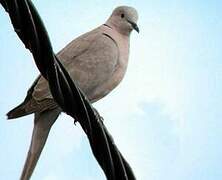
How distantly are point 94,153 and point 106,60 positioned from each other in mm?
2915

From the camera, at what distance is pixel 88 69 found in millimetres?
5656

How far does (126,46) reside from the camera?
6012 mm

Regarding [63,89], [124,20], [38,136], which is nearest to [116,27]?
[124,20]

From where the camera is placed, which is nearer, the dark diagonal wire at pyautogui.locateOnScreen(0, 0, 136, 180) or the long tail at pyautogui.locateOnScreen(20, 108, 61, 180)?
the dark diagonal wire at pyautogui.locateOnScreen(0, 0, 136, 180)

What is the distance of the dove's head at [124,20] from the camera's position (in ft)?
20.6

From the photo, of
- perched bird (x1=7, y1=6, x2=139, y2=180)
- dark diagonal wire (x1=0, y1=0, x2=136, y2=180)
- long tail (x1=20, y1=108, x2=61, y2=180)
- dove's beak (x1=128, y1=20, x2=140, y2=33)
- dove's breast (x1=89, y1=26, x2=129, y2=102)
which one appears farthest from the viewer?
dove's beak (x1=128, y1=20, x2=140, y2=33)

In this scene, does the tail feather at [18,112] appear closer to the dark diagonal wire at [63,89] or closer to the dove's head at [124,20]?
the dove's head at [124,20]

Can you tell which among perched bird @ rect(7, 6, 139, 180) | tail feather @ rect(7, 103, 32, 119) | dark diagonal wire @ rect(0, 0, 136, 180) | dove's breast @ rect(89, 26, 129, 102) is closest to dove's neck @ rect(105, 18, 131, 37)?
perched bird @ rect(7, 6, 139, 180)

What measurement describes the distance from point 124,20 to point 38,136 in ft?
6.20

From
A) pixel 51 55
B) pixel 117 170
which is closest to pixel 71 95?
pixel 51 55

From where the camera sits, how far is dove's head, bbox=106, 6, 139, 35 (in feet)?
20.6

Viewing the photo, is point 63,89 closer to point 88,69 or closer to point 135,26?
point 88,69

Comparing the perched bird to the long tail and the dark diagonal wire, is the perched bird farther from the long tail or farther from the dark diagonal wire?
the dark diagonal wire

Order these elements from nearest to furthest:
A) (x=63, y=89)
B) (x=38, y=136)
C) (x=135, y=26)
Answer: (x=63, y=89) < (x=38, y=136) < (x=135, y=26)
